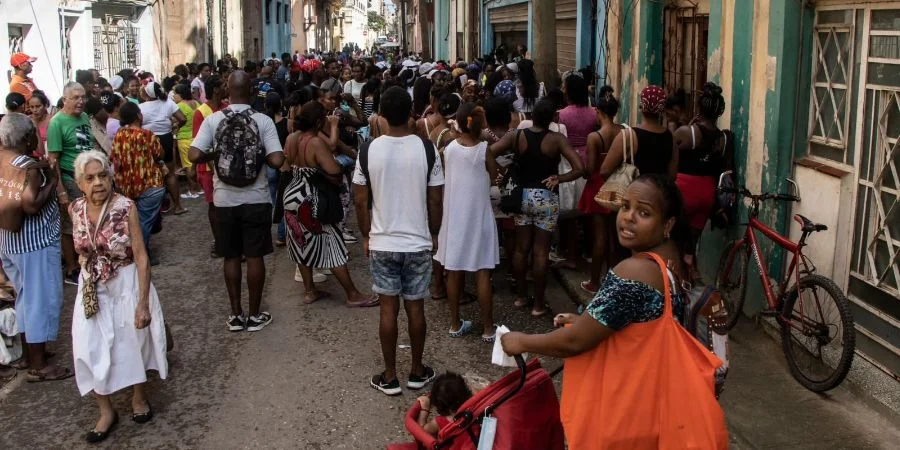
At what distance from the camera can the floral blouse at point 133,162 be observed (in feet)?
26.7

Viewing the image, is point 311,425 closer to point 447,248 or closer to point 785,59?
point 447,248

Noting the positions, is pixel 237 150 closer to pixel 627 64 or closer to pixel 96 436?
pixel 96 436

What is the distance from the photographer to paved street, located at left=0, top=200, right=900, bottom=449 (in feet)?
15.9

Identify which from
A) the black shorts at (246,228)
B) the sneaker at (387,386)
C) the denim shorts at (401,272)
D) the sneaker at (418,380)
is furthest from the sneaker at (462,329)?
the black shorts at (246,228)

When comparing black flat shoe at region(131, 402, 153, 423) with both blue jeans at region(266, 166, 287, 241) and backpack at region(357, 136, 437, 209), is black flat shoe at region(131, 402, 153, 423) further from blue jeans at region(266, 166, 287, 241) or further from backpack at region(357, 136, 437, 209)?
blue jeans at region(266, 166, 287, 241)

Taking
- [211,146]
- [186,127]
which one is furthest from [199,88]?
[211,146]

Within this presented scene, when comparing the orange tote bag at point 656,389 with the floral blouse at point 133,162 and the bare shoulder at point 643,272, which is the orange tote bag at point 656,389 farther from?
the floral blouse at point 133,162

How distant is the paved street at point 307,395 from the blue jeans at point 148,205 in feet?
3.74

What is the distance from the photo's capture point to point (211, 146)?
20.9ft

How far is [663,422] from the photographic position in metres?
2.86

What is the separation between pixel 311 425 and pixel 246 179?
2041mm

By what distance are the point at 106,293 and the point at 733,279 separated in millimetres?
4231

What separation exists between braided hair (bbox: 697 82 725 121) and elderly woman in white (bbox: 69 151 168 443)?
398 centimetres

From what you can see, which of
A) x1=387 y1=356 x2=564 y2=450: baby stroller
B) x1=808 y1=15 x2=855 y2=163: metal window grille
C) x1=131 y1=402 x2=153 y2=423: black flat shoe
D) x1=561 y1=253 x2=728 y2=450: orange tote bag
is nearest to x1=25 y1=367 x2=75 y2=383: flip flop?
Result: x1=131 y1=402 x2=153 y2=423: black flat shoe
